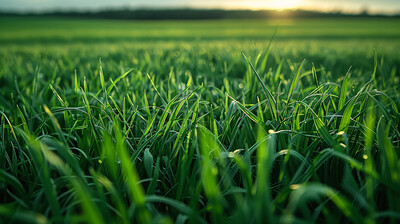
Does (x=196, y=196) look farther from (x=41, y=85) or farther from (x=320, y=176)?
(x=41, y=85)

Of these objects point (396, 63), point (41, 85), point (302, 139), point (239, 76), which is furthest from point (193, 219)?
point (396, 63)

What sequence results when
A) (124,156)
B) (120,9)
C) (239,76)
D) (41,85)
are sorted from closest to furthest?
(124,156) → (41,85) → (239,76) → (120,9)

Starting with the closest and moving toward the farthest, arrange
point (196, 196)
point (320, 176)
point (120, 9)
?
1. point (196, 196)
2. point (320, 176)
3. point (120, 9)

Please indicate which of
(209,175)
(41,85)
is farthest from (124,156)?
(41,85)

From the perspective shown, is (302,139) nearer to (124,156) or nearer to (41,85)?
(124,156)

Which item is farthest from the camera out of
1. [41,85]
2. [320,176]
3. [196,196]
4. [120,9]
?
[120,9]

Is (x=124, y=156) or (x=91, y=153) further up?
(x=124, y=156)

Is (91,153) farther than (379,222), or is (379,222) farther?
(91,153)

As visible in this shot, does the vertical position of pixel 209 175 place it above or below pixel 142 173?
above

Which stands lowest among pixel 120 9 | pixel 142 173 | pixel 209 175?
pixel 142 173
